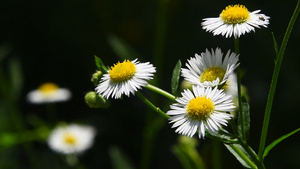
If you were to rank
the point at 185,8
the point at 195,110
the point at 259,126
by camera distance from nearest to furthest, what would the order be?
the point at 195,110 → the point at 259,126 → the point at 185,8

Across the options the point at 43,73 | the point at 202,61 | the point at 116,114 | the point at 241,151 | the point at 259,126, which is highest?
the point at 43,73

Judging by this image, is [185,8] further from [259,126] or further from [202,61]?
[202,61]

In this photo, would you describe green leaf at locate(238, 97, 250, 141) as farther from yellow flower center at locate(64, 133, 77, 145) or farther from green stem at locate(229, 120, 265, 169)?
yellow flower center at locate(64, 133, 77, 145)

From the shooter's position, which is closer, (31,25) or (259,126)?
(259,126)

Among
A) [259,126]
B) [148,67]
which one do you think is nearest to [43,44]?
[259,126]

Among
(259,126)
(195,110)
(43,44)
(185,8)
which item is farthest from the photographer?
(43,44)

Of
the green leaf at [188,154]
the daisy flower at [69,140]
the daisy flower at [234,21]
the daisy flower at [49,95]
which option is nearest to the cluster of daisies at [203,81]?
the daisy flower at [234,21]
